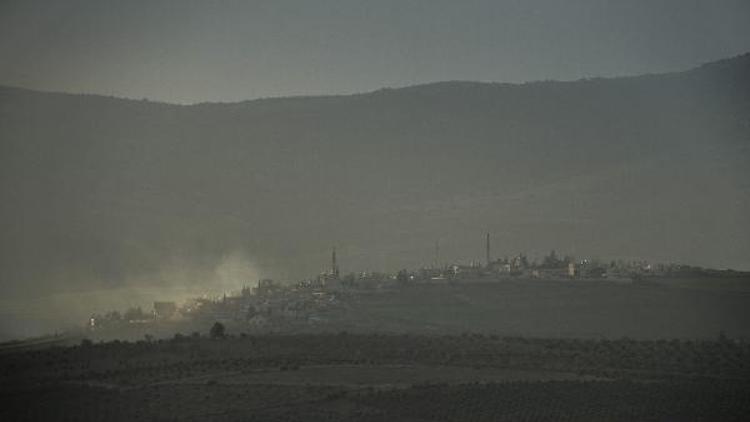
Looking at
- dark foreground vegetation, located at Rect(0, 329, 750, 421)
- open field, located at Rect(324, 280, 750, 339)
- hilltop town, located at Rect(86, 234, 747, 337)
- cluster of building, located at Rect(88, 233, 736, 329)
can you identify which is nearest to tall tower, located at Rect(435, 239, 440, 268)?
cluster of building, located at Rect(88, 233, 736, 329)

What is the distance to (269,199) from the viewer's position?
432 ft

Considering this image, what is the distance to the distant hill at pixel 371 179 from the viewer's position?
98.2m

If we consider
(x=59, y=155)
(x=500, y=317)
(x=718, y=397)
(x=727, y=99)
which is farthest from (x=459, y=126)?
(x=718, y=397)

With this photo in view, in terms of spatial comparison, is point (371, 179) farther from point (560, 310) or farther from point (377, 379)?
point (377, 379)

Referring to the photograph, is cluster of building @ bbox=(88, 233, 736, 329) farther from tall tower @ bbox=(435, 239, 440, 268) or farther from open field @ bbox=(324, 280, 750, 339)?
tall tower @ bbox=(435, 239, 440, 268)

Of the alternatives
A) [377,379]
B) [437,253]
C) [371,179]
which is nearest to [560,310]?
[377,379]

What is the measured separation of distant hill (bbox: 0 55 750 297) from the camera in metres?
98.2

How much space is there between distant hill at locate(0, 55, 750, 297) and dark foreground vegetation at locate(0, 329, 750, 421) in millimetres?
44654

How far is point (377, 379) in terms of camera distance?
115ft

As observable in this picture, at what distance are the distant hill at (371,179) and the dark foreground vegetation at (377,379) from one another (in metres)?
44.7

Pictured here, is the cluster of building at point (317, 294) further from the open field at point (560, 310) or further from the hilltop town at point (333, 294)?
the open field at point (560, 310)

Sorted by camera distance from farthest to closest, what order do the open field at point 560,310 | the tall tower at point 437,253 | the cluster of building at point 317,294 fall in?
1. the tall tower at point 437,253
2. the cluster of building at point 317,294
3. the open field at point 560,310

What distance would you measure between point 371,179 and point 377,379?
109475mm

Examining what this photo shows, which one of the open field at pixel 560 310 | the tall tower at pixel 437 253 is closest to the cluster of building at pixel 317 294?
the open field at pixel 560 310
